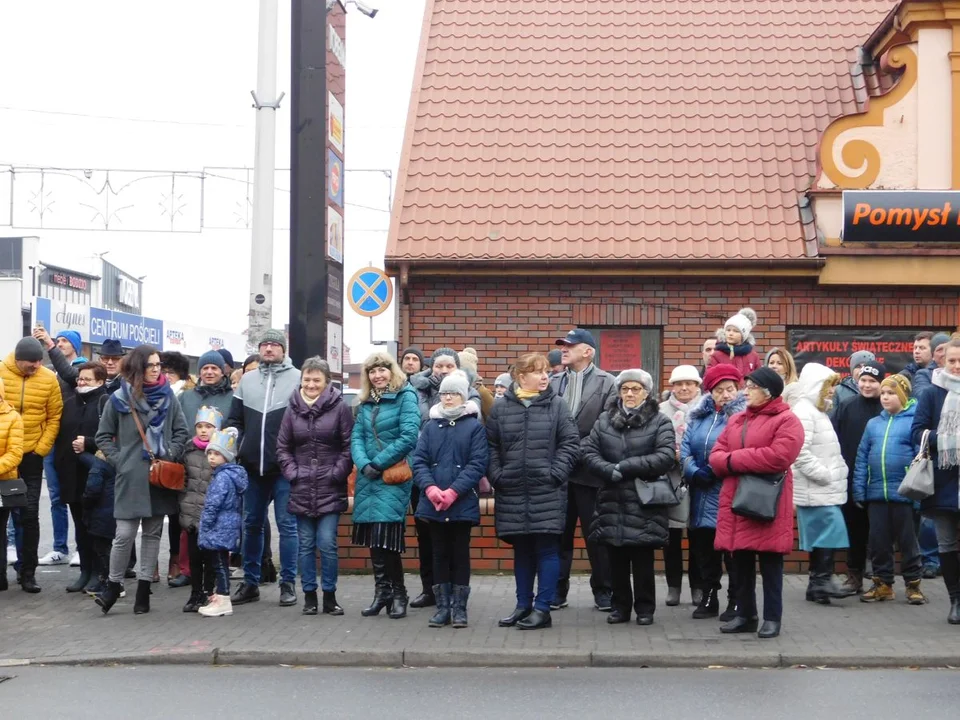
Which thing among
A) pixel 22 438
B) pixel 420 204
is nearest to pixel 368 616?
pixel 22 438

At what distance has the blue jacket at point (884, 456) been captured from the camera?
9859mm

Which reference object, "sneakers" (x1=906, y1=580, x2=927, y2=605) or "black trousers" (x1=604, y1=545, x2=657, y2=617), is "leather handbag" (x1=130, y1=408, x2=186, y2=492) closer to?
"black trousers" (x1=604, y1=545, x2=657, y2=617)

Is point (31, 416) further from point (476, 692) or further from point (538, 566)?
point (476, 692)

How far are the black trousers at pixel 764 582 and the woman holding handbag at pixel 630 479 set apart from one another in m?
0.54

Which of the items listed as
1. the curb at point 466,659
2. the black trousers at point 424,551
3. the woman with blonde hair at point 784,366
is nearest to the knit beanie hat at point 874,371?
the woman with blonde hair at point 784,366

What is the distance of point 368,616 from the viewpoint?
9.43 meters

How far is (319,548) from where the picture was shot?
31.3 feet

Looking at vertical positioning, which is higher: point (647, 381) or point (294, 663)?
point (647, 381)

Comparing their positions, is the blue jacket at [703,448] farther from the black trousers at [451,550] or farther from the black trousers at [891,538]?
the black trousers at [451,550]

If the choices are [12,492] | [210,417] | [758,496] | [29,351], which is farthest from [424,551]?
[29,351]

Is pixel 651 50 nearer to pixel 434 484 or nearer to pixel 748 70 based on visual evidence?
pixel 748 70

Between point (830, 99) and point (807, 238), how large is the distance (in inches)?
109

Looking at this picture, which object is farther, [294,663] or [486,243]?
[486,243]

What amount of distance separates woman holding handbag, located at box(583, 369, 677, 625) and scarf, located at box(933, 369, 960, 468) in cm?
174
